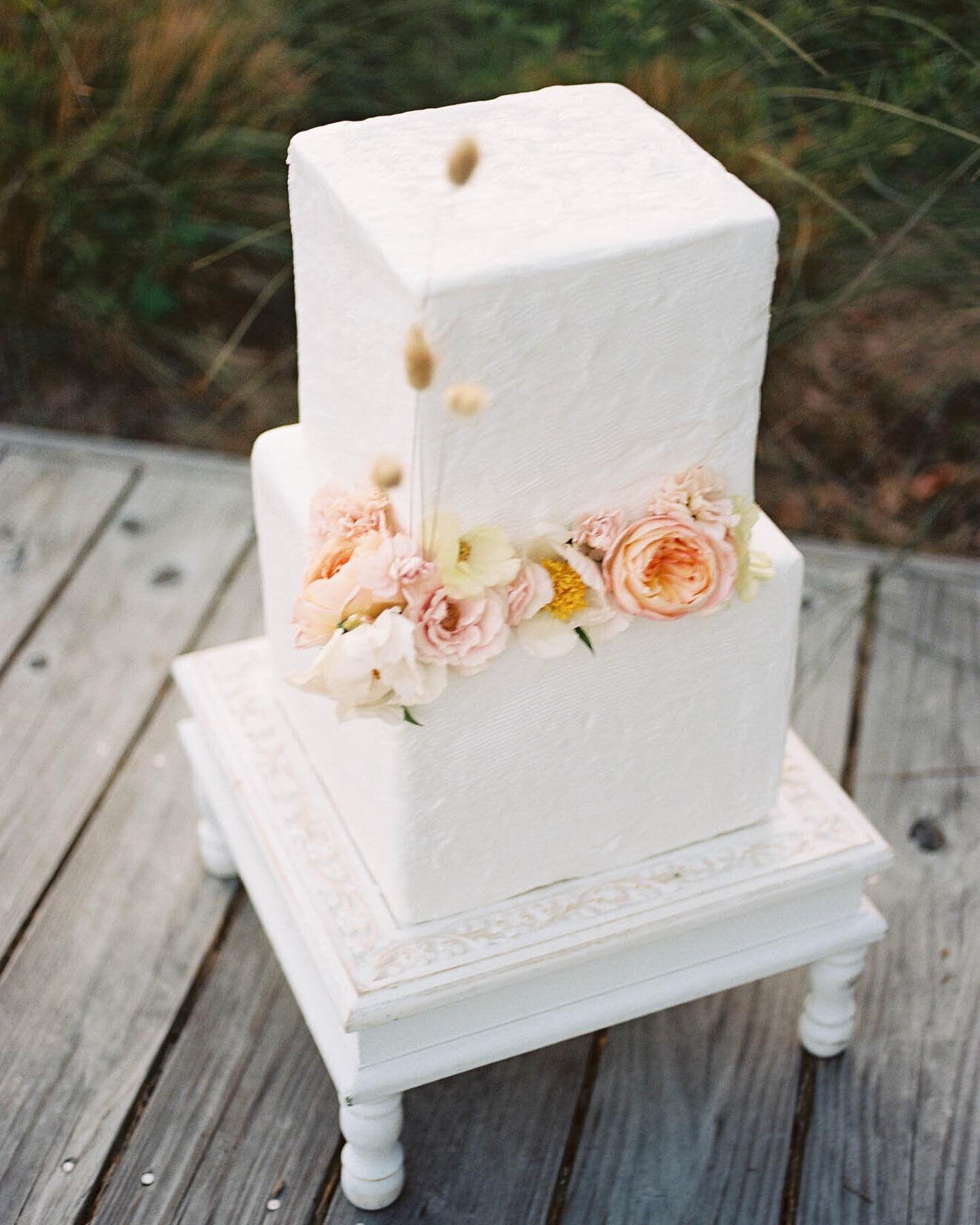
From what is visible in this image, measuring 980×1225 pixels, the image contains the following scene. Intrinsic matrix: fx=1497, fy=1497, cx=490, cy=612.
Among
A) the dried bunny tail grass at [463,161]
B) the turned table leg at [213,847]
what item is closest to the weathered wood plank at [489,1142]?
the turned table leg at [213,847]

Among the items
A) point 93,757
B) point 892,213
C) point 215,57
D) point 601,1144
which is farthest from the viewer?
point 215,57

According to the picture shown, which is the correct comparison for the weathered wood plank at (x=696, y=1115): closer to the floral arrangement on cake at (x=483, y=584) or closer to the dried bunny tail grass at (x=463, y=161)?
the floral arrangement on cake at (x=483, y=584)

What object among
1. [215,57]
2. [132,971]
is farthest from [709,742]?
[215,57]

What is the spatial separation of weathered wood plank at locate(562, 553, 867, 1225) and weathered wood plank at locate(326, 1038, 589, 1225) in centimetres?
3

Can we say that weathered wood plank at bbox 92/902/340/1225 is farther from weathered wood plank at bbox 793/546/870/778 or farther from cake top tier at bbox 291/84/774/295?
cake top tier at bbox 291/84/774/295

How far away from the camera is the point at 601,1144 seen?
1.34 m

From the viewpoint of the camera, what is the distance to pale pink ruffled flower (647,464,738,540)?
3.43 feet

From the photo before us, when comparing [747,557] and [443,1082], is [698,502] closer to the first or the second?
[747,557]

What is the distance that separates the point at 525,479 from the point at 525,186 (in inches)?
7.8

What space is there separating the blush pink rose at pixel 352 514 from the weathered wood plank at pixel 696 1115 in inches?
24.6

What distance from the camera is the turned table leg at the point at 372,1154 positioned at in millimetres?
1215

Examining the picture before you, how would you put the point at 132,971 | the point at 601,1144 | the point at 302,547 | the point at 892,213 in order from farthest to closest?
the point at 892,213 → the point at 132,971 → the point at 601,1144 → the point at 302,547

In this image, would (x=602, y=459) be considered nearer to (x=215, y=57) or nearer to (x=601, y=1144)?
(x=601, y=1144)

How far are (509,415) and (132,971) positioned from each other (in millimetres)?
782
